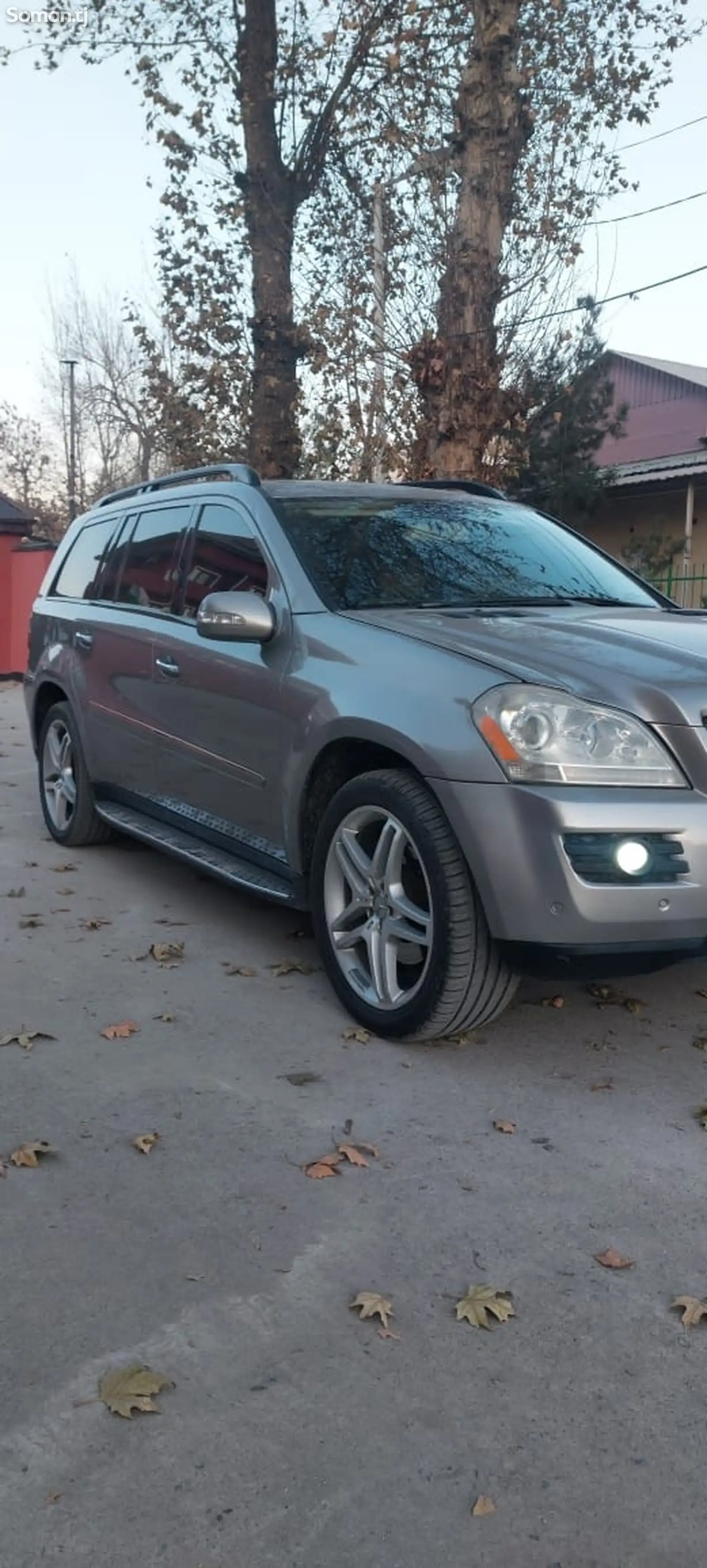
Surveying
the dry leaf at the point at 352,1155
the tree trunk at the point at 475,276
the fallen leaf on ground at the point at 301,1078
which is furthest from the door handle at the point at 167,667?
the tree trunk at the point at 475,276

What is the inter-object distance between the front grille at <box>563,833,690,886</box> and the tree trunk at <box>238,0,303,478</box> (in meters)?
13.3

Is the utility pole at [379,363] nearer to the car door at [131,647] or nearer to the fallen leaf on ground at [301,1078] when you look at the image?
the car door at [131,647]

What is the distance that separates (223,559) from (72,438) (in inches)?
1952

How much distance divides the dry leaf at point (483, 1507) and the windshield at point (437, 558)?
292 cm

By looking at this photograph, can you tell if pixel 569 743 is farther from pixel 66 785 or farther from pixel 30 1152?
pixel 66 785

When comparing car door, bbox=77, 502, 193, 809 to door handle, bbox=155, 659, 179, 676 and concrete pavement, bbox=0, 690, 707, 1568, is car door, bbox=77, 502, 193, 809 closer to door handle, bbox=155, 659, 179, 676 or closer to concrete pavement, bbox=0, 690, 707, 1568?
door handle, bbox=155, 659, 179, 676

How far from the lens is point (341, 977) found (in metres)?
4.16

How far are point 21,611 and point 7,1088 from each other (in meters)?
17.4

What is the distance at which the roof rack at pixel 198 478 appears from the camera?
5133mm

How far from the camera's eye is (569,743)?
11.5ft

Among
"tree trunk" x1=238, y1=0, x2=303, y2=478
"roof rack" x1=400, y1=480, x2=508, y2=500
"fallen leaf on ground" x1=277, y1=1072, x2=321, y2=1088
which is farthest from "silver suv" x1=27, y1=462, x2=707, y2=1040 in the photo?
"tree trunk" x1=238, y1=0, x2=303, y2=478

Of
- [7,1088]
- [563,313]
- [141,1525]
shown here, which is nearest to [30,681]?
[7,1088]

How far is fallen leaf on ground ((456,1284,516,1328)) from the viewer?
8.27 feet

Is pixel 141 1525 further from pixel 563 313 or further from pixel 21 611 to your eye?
pixel 21 611
